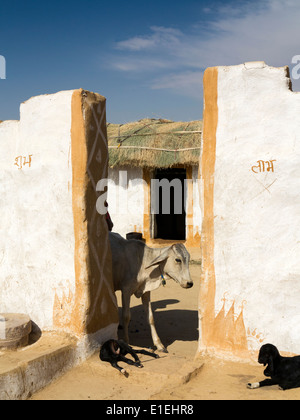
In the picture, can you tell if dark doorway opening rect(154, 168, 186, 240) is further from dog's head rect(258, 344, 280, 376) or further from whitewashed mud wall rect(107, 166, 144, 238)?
dog's head rect(258, 344, 280, 376)

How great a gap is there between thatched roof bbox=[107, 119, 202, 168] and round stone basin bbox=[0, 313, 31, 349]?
8.25 m

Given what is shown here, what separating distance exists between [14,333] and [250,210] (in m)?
2.78

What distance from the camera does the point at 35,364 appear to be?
431cm

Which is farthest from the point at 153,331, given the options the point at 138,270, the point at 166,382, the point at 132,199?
the point at 132,199

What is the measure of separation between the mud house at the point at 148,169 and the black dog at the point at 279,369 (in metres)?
8.57

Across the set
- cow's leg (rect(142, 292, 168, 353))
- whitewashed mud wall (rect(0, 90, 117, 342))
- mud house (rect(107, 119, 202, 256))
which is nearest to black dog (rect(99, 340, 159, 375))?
whitewashed mud wall (rect(0, 90, 117, 342))

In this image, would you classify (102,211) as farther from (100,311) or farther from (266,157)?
(266,157)

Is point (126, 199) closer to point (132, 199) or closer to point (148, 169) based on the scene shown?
point (132, 199)

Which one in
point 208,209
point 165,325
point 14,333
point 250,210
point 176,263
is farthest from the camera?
point 165,325

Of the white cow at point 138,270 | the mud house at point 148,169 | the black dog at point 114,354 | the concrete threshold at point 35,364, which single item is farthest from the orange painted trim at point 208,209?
the mud house at point 148,169

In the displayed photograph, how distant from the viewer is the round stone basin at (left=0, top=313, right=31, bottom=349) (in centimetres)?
479

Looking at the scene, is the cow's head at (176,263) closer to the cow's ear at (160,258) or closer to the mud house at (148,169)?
the cow's ear at (160,258)

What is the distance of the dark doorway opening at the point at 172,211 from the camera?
50.2 feet

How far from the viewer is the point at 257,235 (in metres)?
4.43
